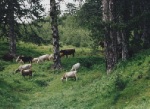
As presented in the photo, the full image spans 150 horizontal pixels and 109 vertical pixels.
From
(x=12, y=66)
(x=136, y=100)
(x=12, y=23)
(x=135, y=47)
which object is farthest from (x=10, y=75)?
(x=136, y=100)

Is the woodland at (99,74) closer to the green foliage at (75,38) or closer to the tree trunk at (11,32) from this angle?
the tree trunk at (11,32)

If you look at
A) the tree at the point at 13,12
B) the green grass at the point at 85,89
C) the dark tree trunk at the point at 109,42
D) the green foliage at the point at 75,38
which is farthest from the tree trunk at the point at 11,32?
the dark tree trunk at the point at 109,42

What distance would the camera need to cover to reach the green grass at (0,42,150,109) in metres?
17.1

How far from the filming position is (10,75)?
2997 centimetres

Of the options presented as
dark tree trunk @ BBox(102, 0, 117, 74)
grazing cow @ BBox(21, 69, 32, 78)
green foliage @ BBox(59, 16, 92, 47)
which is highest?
dark tree trunk @ BBox(102, 0, 117, 74)

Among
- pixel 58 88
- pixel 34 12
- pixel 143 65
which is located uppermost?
pixel 34 12

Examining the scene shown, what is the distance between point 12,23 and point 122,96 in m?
27.1

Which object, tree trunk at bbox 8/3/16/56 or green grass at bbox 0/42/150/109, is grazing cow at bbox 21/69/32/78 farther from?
tree trunk at bbox 8/3/16/56

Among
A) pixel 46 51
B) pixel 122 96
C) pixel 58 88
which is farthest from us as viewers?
pixel 46 51

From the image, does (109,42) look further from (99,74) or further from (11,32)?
(11,32)

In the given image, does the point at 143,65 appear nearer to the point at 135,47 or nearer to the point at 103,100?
the point at 103,100

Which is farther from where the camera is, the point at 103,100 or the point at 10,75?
the point at 10,75

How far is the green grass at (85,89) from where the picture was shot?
56.0 ft

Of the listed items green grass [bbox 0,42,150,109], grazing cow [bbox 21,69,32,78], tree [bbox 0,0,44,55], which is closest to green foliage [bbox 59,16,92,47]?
tree [bbox 0,0,44,55]
